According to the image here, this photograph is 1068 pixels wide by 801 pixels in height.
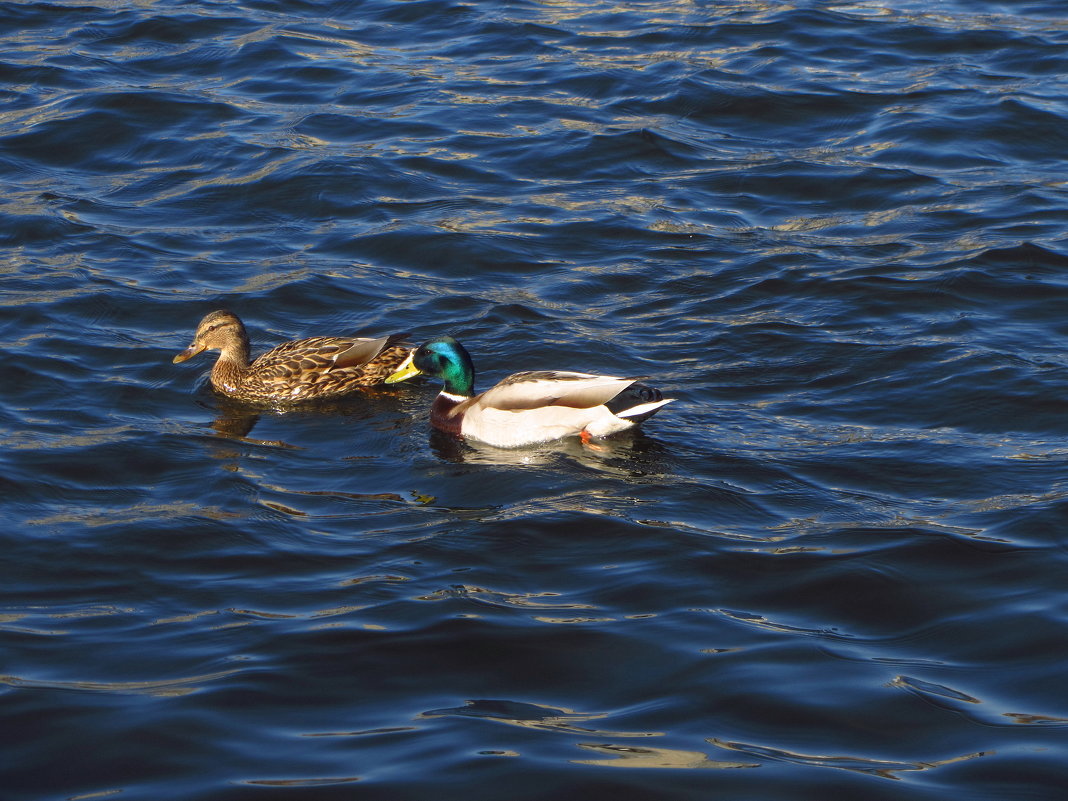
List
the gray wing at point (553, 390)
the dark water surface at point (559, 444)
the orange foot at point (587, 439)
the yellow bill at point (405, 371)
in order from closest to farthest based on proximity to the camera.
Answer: the dark water surface at point (559, 444) < the gray wing at point (553, 390) < the orange foot at point (587, 439) < the yellow bill at point (405, 371)

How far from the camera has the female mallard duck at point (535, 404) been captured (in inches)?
363

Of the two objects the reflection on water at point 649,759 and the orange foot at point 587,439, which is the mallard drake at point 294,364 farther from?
the reflection on water at point 649,759

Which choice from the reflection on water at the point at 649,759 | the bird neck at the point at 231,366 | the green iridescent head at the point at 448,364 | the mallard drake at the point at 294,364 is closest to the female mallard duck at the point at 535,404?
the green iridescent head at the point at 448,364

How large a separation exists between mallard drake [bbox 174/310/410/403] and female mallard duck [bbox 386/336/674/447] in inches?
23.6

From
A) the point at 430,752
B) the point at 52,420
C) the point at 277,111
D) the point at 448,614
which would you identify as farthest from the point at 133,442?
the point at 277,111

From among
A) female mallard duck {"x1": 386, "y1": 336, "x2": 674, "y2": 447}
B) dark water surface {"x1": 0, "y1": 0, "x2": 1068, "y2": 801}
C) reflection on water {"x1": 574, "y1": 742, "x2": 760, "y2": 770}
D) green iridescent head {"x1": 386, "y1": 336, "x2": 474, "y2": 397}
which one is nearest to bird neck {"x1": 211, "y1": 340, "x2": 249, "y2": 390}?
dark water surface {"x1": 0, "y1": 0, "x2": 1068, "y2": 801}

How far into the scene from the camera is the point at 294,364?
1040cm

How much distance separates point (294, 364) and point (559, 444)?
6.98ft

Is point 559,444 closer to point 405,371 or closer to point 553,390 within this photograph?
point 553,390

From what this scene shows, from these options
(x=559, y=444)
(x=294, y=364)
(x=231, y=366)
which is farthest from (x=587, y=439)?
(x=231, y=366)

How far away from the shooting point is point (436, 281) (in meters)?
12.0

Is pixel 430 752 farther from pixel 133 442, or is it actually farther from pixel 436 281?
pixel 436 281

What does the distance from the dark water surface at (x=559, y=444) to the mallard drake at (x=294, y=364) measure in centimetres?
21

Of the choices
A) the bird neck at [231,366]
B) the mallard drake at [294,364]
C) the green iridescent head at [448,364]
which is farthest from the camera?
the bird neck at [231,366]
